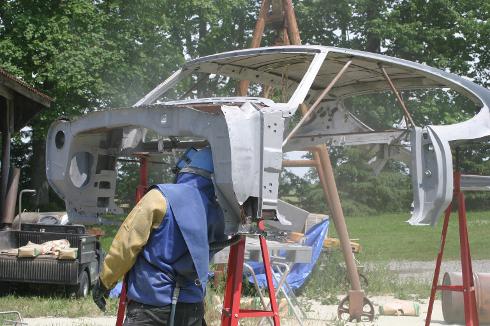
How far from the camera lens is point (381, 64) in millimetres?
7312

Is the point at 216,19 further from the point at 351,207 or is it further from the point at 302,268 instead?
the point at 302,268

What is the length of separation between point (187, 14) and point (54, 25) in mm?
7445

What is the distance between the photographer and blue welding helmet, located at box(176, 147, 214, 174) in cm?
504

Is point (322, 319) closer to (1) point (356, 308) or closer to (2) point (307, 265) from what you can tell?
(1) point (356, 308)

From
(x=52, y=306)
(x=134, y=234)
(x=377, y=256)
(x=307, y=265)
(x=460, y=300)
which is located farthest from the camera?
(x=377, y=256)

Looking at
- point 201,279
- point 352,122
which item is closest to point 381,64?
point 352,122

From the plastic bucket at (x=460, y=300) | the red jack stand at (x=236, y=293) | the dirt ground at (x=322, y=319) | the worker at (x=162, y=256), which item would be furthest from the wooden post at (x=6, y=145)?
the worker at (x=162, y=256)

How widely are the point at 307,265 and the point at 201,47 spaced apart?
21620mm

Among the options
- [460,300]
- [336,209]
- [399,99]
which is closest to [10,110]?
[336,209]

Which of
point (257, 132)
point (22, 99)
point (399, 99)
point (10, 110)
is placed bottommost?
point (257, 132)

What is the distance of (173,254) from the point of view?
4.68 m

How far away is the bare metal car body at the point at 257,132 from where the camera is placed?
5219 millimetres

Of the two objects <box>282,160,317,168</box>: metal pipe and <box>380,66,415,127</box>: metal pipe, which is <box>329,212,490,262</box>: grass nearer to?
<box>282,160,317,168</box>: metal pipe

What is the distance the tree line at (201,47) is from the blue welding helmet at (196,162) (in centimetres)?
2017
